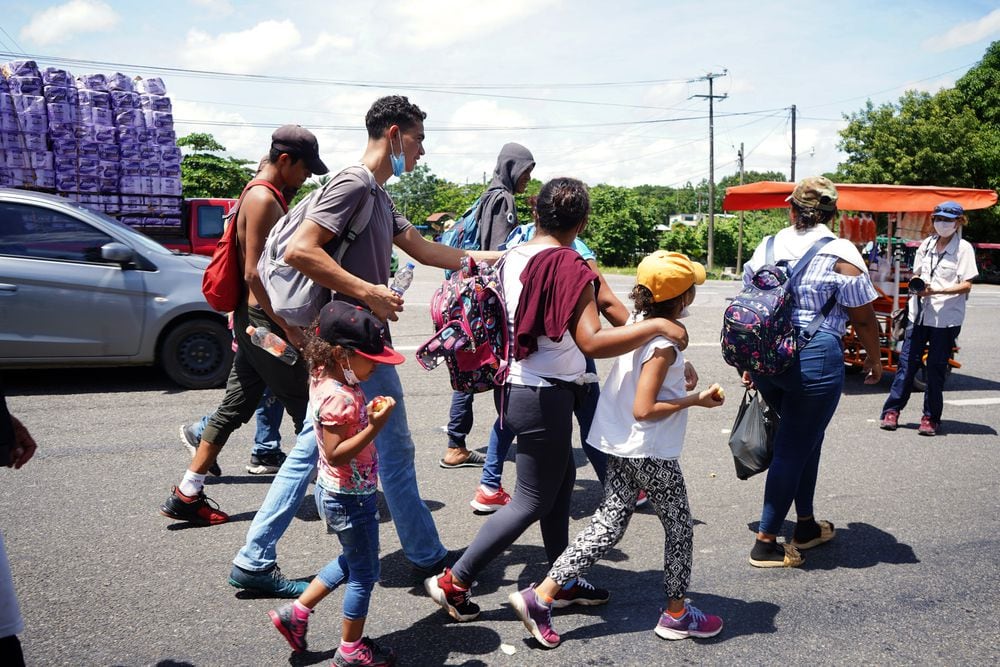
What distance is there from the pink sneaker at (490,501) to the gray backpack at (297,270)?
68.1 inches

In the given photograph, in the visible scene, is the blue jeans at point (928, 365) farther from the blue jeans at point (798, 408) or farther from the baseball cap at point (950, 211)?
the blue jeans at point (798, 408)

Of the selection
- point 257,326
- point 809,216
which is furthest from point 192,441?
point 809,216

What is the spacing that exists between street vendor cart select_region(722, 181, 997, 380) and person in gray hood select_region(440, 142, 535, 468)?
4116 millimetres

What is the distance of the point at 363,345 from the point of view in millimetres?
2686

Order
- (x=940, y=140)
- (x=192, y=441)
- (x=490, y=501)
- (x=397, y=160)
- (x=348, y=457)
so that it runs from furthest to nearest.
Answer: (x=940, y=140) → (x=192, y=441) → (x=490, y=501) → (x=397, y=160) → (x=348, y=457)

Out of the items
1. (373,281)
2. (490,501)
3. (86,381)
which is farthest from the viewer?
(86,381)

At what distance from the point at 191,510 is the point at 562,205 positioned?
8.34 ft

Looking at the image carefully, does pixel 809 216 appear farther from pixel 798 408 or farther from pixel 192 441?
pixel 192 441

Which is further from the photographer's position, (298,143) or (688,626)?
(298,143)

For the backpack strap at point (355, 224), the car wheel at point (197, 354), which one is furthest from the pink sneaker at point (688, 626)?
the car wheel at point (197, 354)

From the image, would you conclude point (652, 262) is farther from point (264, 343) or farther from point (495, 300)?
point (264, 343)

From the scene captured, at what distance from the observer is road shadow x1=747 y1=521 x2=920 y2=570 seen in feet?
13.1

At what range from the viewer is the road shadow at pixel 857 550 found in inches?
157

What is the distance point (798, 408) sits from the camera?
3.74 m
